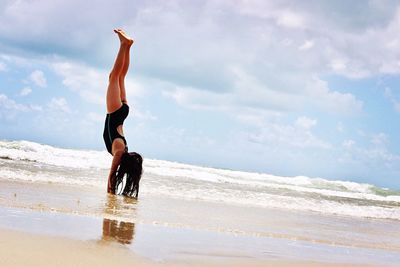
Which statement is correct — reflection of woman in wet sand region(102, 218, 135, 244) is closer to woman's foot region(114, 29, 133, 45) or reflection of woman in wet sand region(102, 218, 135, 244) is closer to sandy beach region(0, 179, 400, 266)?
sandy beach region(0, 179, 400, 266)

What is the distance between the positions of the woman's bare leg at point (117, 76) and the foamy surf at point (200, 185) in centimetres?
336

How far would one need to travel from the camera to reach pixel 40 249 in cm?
407

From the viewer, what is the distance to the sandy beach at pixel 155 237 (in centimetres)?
420

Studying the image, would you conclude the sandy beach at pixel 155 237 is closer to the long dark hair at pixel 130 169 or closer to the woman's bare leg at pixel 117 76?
the long dark hair at pixel 130 169

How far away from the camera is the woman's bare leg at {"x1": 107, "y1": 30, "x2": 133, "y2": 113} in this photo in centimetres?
920

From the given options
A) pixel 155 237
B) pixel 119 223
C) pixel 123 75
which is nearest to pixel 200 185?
pixel 123 75

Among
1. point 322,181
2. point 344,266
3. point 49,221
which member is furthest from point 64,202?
point 322,181

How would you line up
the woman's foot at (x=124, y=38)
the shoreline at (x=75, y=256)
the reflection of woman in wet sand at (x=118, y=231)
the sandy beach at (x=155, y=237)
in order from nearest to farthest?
1. the shoreline at (x=75, y=256)
2. the sandy beach at (x=155, y=237)
3. the reflection of woman in wet sand at (x=118, y=231)
4. the woman's foot at (x=124, y=38)

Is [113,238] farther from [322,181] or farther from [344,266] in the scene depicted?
[322,181]

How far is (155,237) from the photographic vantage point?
5523 millimetres

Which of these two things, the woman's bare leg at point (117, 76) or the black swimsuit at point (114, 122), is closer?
the woman's bare leg at point (117, 76)

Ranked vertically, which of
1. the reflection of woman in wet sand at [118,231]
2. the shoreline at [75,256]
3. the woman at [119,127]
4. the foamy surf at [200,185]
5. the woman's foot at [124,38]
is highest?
the woman's foot at [124,38]

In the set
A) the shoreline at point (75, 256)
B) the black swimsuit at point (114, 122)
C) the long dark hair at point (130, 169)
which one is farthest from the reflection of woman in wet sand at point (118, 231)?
the black swimsuit at point (114, 122)

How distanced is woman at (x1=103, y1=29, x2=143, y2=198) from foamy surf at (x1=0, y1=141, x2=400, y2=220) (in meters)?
2.43
